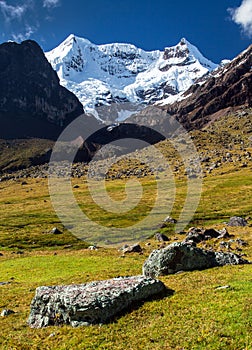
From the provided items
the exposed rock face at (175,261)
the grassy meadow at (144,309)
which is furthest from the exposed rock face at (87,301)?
the exposed rock face at (175,261)

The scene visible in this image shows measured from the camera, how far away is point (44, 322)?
2323 centimetres

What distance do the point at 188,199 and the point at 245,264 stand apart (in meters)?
97.4

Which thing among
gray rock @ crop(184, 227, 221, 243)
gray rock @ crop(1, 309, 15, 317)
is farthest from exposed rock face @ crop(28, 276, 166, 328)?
gray rock @ crop(184, 227, 221, 243)

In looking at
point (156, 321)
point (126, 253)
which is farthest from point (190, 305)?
point (126, 253)

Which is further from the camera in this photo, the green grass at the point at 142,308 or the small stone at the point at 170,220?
the small stone at the point at 170,220

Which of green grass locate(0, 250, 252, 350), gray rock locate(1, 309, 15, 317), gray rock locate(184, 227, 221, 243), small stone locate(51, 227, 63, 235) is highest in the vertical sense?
green grass locate(0, 250, 252, 350)

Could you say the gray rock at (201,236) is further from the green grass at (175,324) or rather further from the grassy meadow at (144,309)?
the green grass at (175,324)

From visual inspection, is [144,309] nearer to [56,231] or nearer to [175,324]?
[175,324]

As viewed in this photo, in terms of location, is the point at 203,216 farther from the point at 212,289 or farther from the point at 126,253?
the point at 212,289

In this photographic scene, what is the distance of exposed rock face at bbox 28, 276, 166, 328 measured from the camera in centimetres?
2220

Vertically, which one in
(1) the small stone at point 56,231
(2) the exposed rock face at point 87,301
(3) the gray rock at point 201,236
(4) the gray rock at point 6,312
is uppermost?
(2) the exposed rock face at point 87,301

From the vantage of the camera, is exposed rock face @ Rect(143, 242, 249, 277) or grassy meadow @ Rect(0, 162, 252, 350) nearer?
grassy meadow @ Rect(0, 162, 252, 350)

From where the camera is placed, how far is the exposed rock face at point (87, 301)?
72.8 feet

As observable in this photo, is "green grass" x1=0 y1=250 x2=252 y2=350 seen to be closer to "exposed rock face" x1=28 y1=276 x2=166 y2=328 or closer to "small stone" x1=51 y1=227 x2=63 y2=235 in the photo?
"exposed rock face" x1=28 y1=276 x2=166 y2=328
